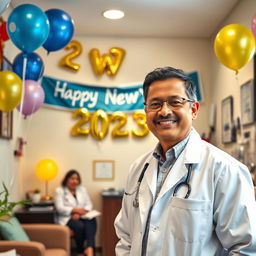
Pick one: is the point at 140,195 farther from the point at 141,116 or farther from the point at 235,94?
the point at 141,116

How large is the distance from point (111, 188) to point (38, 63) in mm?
2147

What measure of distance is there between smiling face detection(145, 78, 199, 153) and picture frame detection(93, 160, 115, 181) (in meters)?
3.59

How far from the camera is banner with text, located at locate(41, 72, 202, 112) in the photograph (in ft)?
16.2

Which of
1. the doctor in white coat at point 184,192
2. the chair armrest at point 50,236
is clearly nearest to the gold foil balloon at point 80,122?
the chair armrest at point 50,236

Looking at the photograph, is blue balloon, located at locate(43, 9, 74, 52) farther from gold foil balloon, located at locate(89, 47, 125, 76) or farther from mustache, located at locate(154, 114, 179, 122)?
mustache, located at locate(154, 114, 179, 122)

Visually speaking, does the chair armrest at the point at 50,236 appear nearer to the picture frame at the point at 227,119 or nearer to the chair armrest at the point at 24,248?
the chair armrest at the point at 24,248

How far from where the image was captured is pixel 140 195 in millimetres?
1505

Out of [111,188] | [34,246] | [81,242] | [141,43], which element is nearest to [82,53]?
[141,43]

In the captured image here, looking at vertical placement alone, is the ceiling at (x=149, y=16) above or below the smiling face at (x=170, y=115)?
above

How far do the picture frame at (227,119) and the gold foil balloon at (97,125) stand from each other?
1493 millimetres

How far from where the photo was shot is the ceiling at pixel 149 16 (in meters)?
3.97

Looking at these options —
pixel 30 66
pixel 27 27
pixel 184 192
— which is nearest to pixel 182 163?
pixel 184 192

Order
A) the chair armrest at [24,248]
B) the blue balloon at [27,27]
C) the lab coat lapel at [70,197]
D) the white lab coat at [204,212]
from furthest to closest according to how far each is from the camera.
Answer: the lab coat lapel at [70,197] < the chair armrest at [24,248] < the blue balloon at [27,27] < the white lab coat at [204,212]

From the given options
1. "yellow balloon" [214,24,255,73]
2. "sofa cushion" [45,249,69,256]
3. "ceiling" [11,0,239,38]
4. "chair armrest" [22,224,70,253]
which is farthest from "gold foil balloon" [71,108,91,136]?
"yellow balloon" [214,24,255,73]
